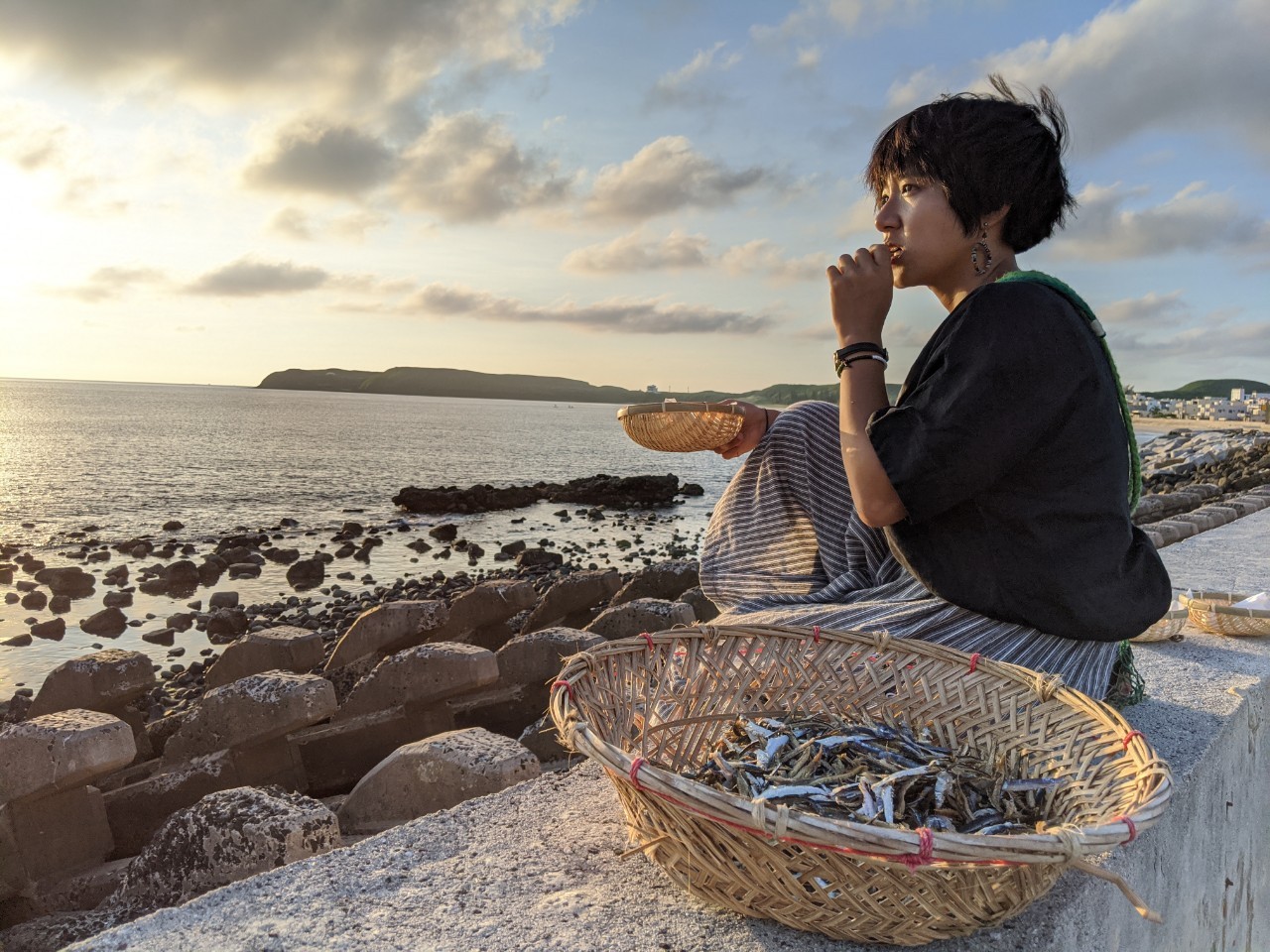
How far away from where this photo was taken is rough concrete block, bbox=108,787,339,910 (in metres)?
2.58

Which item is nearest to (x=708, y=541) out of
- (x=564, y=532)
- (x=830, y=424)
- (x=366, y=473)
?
(x=830, y=424)

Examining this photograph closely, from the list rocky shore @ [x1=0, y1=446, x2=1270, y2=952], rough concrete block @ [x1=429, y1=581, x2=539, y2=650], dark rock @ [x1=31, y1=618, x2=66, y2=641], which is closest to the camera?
rocky shore @ [x1=0, y1=446, x2=1270, y2=952]

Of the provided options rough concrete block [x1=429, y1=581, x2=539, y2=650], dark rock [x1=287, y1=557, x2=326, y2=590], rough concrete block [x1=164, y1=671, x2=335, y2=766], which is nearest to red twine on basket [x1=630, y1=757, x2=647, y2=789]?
rough concrete block [x1=164, y1=671, x2=335, y2=766]

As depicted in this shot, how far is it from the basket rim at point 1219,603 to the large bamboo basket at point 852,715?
234 centimetres

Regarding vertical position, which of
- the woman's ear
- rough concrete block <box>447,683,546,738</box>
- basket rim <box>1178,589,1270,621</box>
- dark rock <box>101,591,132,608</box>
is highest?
the woman's ear

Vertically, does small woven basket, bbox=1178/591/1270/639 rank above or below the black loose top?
below

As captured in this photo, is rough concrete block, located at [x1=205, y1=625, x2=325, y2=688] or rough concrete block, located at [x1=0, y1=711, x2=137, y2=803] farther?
rough concrete block, located at [x1=205, y1=625, x2=325, y2=688]

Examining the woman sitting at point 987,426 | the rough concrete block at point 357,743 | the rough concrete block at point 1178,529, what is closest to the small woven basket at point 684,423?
the woman sitting at point 987,426

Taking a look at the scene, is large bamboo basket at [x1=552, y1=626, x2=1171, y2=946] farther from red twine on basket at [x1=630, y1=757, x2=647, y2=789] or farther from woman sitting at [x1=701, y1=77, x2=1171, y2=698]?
woman sitting at [x1=701, y1=77, x2=1171, y2=698]

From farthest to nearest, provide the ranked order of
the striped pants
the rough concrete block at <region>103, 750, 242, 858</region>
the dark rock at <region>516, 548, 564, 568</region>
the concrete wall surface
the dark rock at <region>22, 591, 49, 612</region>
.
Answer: the dark rock at <region>516, 548, 564, 568</region> < the dark rock at <region>22, 591, 49, 612</region> < the rough concrete block at <region>103, 750, 242, 858</region> < the striped pants < the concrete wall surface

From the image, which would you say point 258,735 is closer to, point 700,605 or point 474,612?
point 474,612

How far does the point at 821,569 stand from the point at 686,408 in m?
0.66

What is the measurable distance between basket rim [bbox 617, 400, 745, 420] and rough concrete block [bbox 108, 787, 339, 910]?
154cm

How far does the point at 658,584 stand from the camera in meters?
8.88
